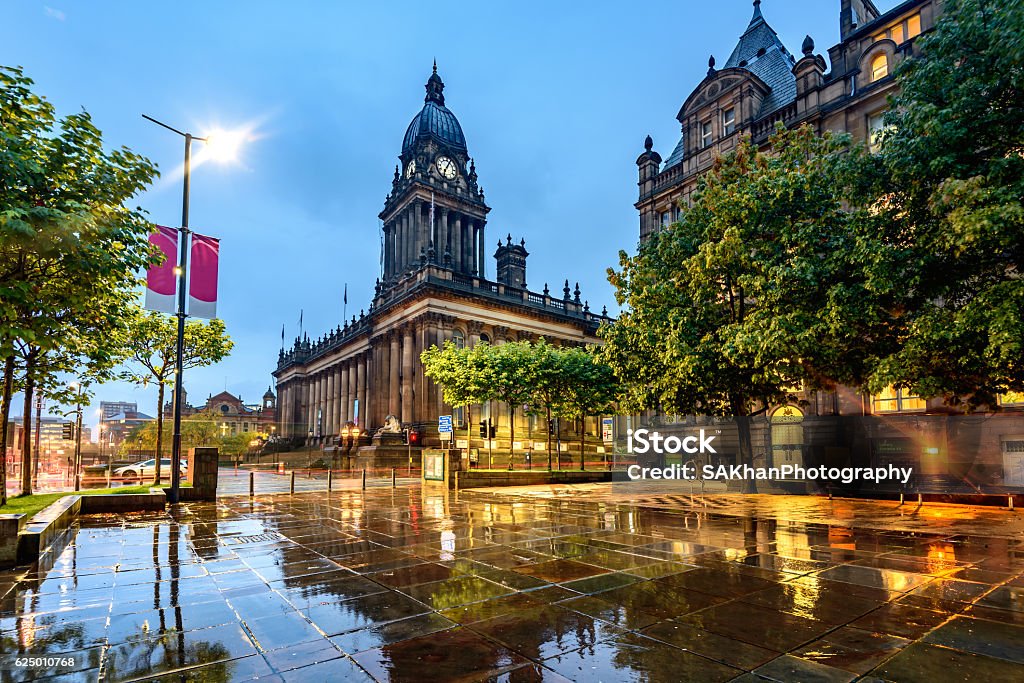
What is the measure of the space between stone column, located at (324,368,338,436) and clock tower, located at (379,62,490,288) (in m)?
17.8

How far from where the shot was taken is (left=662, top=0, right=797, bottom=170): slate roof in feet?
112

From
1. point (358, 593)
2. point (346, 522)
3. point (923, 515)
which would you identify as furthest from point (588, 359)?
point (358, 593)

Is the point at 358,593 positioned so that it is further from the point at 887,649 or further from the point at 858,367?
the point at 858,367

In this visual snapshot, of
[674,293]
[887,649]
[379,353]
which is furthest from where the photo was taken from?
[379,353]

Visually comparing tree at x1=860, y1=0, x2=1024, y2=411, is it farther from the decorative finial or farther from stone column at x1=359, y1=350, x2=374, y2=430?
stone column at x1=359, y1=350, x2=374, y2=430

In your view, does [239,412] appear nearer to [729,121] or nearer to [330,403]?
[330,403]

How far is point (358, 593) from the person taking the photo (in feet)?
23.4

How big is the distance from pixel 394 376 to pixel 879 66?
4668 cm

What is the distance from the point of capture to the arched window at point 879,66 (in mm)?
27562

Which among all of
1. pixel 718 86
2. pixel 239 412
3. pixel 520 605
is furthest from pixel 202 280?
pixel 239 412

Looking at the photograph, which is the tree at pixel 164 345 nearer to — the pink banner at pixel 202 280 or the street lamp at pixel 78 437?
the street lamp at pixel 78 437

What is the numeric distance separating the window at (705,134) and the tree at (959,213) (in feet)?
66.8

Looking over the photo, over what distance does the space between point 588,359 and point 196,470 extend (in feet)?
79.4

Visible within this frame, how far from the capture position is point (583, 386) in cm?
3706
